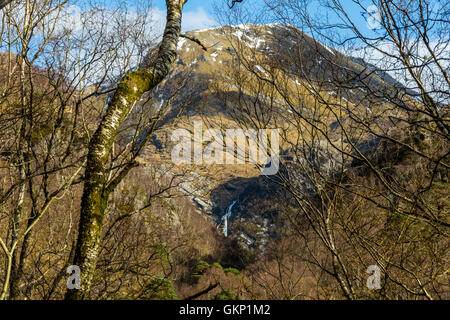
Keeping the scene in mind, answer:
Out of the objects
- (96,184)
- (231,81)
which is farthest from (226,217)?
(96,184)

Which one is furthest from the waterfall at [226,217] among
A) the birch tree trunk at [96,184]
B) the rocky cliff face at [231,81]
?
the birch tree trunk at [96,184]

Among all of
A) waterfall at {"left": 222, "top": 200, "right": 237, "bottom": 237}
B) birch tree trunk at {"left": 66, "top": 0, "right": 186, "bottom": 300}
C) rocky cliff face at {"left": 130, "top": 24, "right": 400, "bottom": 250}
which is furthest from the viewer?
waterfall at {"left": 222, "top": 200, "right": 237, "bottom": 237}

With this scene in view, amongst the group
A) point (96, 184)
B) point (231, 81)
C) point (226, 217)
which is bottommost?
point (96, 184)

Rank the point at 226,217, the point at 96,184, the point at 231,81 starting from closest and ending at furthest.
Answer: the point at 96,184, the point at 231,81, the point at 226,217

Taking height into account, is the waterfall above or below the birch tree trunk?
above

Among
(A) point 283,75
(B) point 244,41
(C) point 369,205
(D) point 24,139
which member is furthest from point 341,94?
(D) point 24,139

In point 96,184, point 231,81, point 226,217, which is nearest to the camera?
point 96,184

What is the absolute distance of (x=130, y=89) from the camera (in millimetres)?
1921

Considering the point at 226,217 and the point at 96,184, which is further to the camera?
the point at 226,217

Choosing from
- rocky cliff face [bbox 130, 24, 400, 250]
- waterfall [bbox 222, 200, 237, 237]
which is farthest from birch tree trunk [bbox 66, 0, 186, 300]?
waterfall [bbox 222, 200, 237, 237]

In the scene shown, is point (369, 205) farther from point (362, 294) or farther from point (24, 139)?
point (24, 139)

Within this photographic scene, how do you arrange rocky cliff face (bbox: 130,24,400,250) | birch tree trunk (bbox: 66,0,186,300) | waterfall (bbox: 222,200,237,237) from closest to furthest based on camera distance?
birch tree trunk (bbox: 66,0,186,300)
rocky cliff face (bbox: 130,24,400,250)
waterfall (bbox: 222,200,237,237)

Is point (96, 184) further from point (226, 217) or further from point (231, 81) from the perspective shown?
point (226, 217)

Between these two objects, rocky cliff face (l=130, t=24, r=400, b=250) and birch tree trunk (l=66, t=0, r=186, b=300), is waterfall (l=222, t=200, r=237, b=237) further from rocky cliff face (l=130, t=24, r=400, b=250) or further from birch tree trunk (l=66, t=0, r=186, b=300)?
birch tree trunk (l=66, t=0, r=186, b=300)
